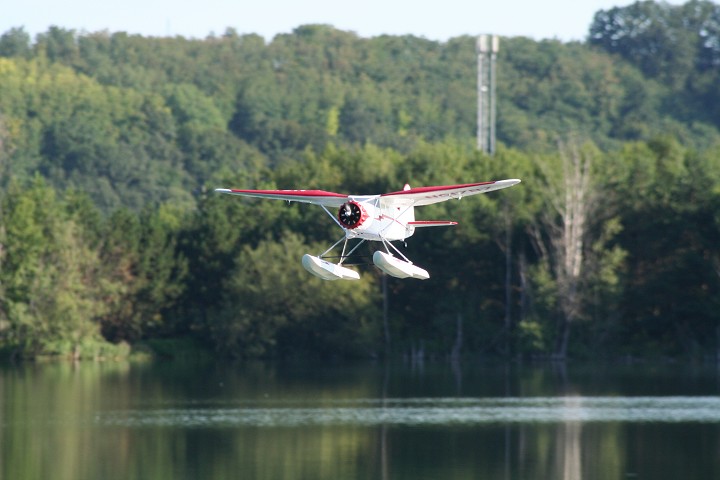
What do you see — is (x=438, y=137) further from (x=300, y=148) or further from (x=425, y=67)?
(x=425, y=67)

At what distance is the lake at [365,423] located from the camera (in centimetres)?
3222

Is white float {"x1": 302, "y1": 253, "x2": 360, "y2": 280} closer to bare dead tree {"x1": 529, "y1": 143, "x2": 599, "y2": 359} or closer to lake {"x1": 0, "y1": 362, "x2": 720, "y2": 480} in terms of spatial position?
lake {"x1": 0, "y1": 362, "x2": 720, "y2": 480}

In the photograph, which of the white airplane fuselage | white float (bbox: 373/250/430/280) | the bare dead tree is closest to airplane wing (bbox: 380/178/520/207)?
the white airplane fuselage

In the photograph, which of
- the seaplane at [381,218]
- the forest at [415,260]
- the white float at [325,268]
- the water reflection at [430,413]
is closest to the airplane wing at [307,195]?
the seaplane at [381,218]

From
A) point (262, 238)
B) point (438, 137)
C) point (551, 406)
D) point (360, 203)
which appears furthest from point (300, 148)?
point (360, 203)

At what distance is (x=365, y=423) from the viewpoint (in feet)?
126

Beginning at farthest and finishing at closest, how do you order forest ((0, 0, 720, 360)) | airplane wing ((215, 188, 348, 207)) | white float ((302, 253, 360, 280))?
1. forest ((0, 0, 720, 360))
2. airplane wing ((215, 188, 348, 207))
3. white float ((302, 253, 360, 280))

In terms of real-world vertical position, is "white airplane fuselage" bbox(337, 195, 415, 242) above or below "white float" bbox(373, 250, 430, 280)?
above

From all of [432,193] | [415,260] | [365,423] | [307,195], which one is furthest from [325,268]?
[415,260]

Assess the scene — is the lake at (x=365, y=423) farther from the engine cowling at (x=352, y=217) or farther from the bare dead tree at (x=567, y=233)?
the engine cowling at (x=352, y=217)

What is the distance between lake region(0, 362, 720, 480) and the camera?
3222 centimetres

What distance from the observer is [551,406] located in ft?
136

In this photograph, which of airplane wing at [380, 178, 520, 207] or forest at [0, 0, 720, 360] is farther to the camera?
forest at [0, 0, 720, 360]

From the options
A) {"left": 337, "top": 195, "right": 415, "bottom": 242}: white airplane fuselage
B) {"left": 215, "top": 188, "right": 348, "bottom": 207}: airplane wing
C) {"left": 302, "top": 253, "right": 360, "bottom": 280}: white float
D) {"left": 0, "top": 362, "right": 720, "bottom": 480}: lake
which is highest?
{"left": 215, "top": 188, "right": 348, "bottom": 207}: airplane wing
